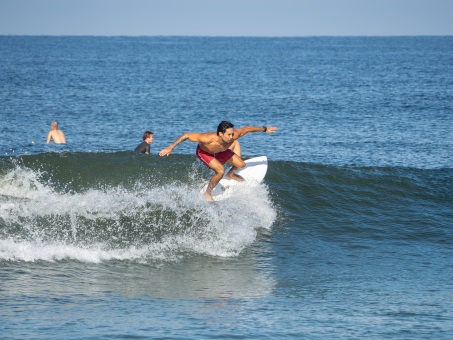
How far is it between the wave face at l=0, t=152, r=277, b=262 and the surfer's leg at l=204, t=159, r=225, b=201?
7.1 inches

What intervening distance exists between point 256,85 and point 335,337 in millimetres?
47011

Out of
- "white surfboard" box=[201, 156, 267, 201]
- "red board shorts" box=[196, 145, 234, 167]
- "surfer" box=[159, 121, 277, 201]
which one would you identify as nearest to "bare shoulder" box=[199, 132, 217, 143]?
"surfer" box=[159, 121, 277, 201]

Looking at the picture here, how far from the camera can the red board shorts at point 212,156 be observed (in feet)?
41.6

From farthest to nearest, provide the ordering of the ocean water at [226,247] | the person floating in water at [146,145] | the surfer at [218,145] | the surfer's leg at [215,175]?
the person floating in water at [146,145]
the surfer's leg at [215,175]
the surfer at [218,145]
the ocean water at [226,247]

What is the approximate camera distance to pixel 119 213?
1299cm

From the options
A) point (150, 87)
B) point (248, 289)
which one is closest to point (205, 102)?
point (150, 87)

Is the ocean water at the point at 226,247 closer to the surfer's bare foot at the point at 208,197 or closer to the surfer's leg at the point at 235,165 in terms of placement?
the surfer's bare foot at the point at 208,197

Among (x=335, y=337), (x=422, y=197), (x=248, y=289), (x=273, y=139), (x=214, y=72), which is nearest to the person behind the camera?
(x=335, y=337)

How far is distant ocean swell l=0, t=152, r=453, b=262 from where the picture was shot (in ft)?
38.6

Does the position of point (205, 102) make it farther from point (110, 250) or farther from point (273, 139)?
point (110, 250)

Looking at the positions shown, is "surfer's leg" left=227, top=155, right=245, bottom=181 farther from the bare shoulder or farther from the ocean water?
the bare shoulder

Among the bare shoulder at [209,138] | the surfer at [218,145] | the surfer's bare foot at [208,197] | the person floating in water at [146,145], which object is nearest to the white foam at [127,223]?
the surfer's bare foot at [208,197]

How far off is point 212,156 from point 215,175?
37 cm

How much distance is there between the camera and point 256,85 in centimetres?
5400
